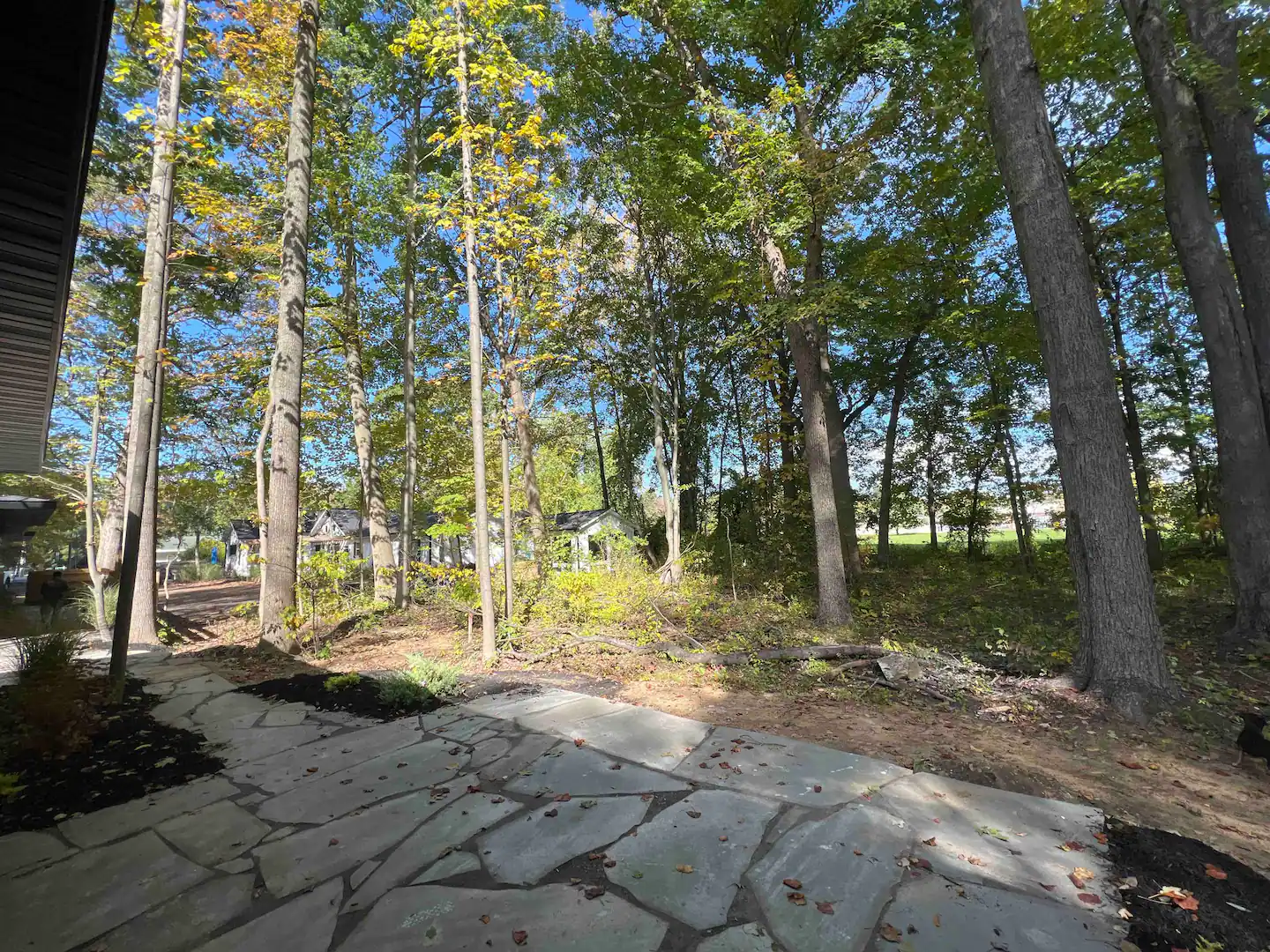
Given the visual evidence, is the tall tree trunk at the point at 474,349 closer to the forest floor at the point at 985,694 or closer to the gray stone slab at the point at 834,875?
the forest floor at the point at 985,694

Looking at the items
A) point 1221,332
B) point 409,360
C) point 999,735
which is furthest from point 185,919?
point 409,360

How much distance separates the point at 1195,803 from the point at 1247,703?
194 cm

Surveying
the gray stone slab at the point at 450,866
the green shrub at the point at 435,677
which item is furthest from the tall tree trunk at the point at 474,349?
the gray stone slab at the point at 450,866

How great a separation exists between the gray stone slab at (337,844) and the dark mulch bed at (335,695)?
169 centimetres

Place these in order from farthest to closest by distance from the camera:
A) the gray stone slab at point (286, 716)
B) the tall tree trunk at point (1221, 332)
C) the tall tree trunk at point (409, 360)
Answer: the tall tree trunk at point (409, 360) → the tall tree trunk at point (1221, 332) → the gray stone slab at point (286, 716)

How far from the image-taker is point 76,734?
12.4 ft

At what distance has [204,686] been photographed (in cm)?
541

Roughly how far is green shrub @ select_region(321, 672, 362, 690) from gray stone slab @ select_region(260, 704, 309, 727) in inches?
12.8

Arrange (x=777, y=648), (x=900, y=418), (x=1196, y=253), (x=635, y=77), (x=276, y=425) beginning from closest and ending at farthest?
1. (x=1196, y=253)
2. (x=777, y=648)
3. (x=276, y=425)
4. (x=635, y=77)
5. (x=900, y=418)

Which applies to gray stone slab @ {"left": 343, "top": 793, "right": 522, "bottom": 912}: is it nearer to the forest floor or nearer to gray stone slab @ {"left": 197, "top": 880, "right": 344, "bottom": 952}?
gray stone slab @ {"left": 197, "top": 880, "right": 344, "bottom": 952}

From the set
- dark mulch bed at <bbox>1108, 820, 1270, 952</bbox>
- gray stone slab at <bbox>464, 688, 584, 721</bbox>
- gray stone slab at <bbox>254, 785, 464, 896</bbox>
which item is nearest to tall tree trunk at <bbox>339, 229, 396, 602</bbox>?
gray stone slab at <bbox>464, 688, 584, 721</bbox>

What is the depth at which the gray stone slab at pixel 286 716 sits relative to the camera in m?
4.17

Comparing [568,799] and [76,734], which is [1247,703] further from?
[76,734]

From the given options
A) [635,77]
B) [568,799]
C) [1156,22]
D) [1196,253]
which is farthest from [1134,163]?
[568,799]
